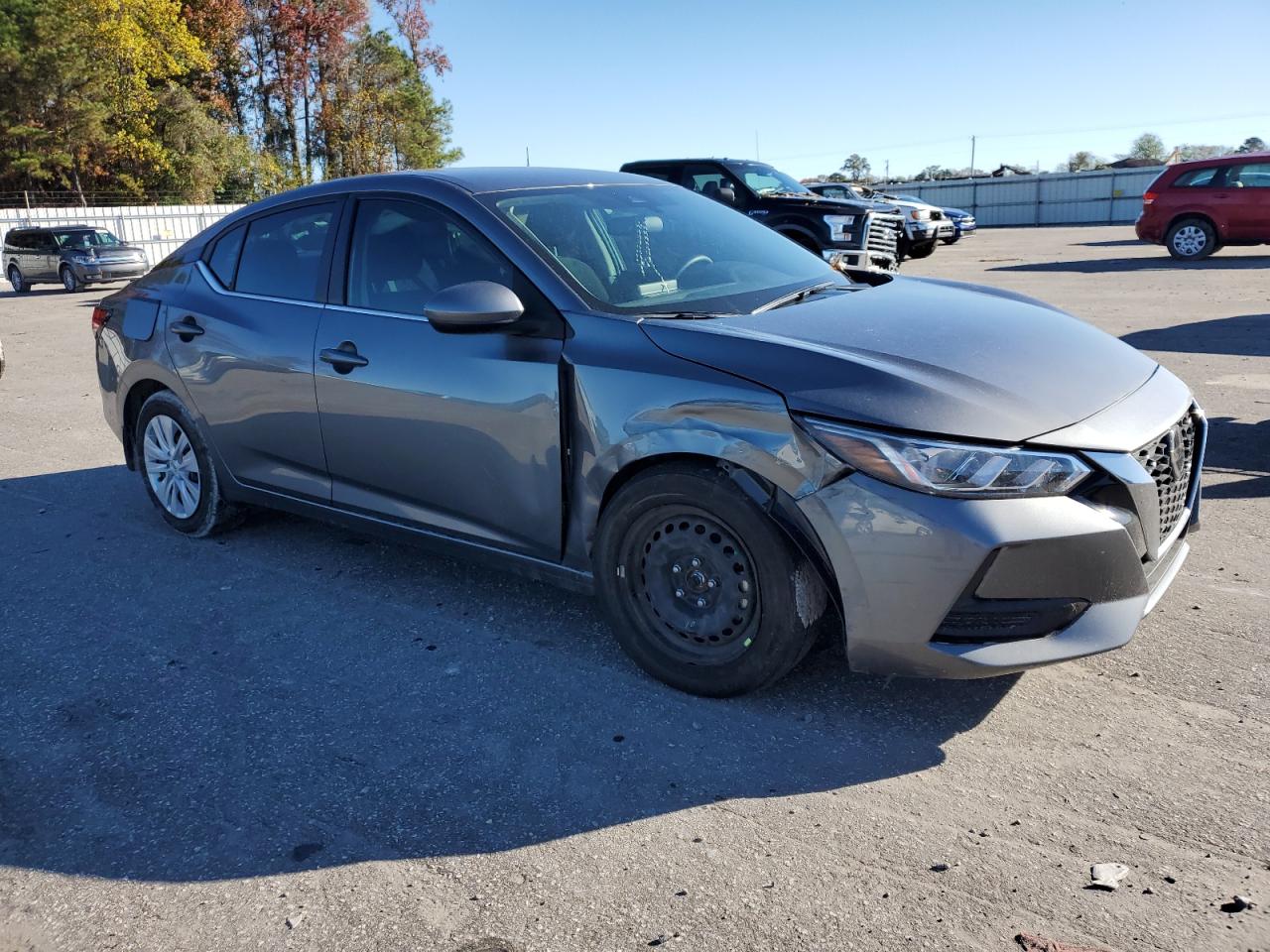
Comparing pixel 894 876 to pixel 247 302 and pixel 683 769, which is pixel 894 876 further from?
pixel 247 302

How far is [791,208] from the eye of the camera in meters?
16.2

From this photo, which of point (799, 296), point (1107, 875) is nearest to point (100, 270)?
point (799, 296)

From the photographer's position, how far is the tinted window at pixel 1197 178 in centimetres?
1833

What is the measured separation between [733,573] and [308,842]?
1.43m

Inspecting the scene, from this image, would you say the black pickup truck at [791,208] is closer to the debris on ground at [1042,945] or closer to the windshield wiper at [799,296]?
the windshield wiper at [799,296]

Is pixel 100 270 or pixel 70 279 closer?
pixel 100 270

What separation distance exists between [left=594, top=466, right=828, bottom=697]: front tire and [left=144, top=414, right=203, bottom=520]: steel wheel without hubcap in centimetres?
267

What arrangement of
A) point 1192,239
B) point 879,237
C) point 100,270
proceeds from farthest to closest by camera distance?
point 100,270 < point 1192,239 < point 879,237

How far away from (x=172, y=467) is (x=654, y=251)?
2.81m

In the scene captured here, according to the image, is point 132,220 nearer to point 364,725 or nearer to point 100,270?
point 100,270

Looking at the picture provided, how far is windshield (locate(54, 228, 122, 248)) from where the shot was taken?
2584 centimetres

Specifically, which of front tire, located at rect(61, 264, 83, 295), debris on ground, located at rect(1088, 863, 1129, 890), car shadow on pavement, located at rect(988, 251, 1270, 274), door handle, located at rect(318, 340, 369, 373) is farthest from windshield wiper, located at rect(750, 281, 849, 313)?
front tire, located at rect(61, 264, 83, 295)

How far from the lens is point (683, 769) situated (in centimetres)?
320

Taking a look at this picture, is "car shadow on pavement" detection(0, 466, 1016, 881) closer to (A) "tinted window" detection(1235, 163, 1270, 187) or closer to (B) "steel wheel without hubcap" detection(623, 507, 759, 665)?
(B) "steel wheel without hubcap" detection(623, 507, 759, 665)
